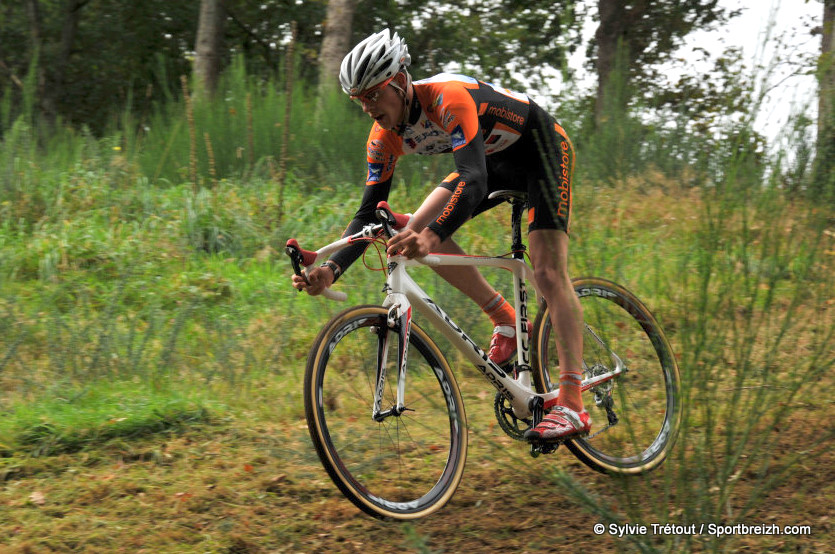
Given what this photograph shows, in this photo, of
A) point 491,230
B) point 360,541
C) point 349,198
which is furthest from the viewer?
point 349,198

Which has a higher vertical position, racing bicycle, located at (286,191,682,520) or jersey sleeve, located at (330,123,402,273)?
jersey sleeve, located at (330,123,402,273)

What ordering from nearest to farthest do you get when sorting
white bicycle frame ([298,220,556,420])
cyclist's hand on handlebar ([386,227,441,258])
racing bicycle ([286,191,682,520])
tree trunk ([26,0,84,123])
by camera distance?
cyclist's hand on handlebar ([386,227,441,258]) < racing bicycle ([286,191,682,520]) < white bicycle frame ([298,220,556,420]) < tree trunk ([26,0,84,123])

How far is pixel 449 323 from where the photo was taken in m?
3.92

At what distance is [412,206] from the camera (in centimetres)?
867

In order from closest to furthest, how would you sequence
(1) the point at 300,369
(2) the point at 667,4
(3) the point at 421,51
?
(1) the point at 300,369 < (2) the point at 667,4 < (3) the point at 421,51

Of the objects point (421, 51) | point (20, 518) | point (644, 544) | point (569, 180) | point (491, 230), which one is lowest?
point (20, 518)

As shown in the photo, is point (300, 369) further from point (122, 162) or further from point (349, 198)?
point (122, 162)

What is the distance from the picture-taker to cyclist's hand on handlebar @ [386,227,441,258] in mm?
3432

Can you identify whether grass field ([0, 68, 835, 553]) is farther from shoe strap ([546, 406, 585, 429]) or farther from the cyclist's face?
the cyclist's face

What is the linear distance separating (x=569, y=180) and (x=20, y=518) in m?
3.07

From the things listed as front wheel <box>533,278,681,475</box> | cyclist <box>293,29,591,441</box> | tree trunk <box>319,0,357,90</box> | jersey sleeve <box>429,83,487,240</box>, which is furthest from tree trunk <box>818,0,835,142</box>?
tree trunk <box>319,0,357,90</box>

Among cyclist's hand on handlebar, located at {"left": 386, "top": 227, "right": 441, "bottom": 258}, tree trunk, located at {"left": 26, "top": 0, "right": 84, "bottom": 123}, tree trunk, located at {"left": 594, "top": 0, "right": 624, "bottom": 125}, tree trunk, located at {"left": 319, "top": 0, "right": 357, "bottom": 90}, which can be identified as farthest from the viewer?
tree trunk, located at {"left": 26, "top": 0, "right": 84, "bottom": 123}

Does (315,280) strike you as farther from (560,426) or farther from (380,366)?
(560,426)

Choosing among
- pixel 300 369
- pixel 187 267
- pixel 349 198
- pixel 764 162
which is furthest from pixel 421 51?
pixel 764 162
